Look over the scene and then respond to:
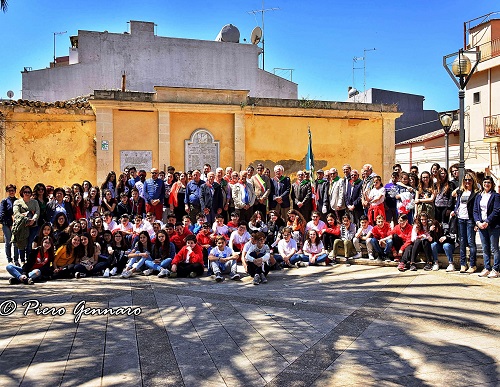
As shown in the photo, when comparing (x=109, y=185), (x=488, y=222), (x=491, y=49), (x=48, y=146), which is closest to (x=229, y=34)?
(x=491, y=49)

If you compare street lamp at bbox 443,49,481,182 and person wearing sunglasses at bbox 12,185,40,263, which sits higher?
street lamp at bbox 443,49,481,182

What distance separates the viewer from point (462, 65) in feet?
31.0

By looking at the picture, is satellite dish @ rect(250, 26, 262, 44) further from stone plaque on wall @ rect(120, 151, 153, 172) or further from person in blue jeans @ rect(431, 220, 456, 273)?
person in blue jeans @ rect(431, 220, 456, 273)

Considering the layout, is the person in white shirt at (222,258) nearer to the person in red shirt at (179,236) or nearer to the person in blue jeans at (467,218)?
the person in red shirt at (179,236)

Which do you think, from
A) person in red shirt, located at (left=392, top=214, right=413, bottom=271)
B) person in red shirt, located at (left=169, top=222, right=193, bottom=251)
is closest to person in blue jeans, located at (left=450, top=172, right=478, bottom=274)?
person in red shirt, located at (left=392, top=214, right=413, bottom=271)

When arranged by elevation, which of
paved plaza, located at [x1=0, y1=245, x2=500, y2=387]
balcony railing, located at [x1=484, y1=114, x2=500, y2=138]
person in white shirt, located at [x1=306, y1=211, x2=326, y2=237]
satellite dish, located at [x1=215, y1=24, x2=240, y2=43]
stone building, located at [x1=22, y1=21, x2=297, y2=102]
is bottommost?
paved plaza, located at [x1=0, y1=245, x2=500, y2=387]

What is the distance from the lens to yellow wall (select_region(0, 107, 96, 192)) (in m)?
14.2

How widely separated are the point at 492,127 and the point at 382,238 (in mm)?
19501

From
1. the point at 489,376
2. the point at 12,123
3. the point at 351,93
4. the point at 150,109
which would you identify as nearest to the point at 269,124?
the point at 150,109

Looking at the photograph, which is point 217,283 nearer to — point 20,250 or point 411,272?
point 411,272

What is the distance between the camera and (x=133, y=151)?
14547 mm

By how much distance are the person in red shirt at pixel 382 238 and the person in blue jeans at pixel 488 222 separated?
1.74 m

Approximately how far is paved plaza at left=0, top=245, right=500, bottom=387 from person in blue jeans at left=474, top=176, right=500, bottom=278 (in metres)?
0.55

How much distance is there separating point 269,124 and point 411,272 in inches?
305
